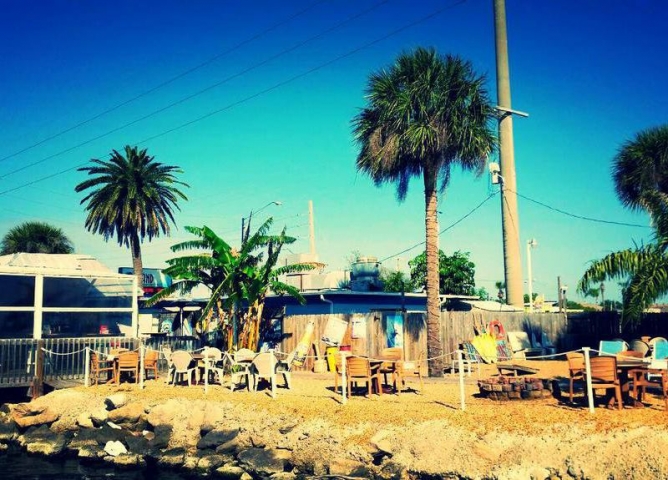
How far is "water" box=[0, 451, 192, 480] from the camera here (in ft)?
47.5

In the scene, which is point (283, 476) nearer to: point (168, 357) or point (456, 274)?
point (168, 357)

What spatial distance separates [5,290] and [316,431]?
14076mm

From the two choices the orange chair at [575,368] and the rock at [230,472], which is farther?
the orange chair at [575,368]

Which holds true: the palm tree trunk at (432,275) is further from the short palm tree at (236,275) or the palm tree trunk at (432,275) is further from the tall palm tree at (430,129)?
the short palm tree at (236,275)

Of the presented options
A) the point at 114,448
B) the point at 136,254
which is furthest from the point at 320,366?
the point at 136,254

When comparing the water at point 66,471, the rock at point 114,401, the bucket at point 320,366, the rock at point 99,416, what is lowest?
the water at point 66,471

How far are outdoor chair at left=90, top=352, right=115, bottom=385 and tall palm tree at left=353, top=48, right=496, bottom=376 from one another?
997cm

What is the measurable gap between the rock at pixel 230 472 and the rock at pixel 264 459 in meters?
0.17

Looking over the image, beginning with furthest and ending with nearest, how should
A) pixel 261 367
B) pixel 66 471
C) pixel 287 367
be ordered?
pixel 287 367 < pixel 261 367 < pixel 66 471

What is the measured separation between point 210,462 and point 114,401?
451 centimetres

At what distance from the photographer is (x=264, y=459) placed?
13.8m

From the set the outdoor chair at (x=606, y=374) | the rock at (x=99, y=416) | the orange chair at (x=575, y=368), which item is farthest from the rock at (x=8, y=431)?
the outdoor chair at (x=606, y=374)

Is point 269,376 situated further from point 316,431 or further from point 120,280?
point 120,280

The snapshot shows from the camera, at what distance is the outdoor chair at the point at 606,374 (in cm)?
1309
